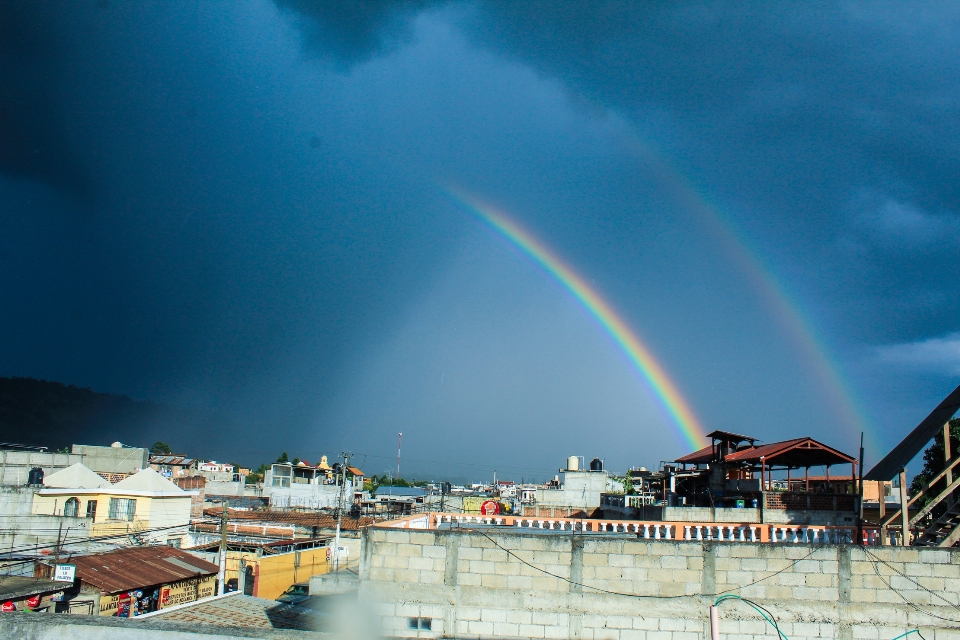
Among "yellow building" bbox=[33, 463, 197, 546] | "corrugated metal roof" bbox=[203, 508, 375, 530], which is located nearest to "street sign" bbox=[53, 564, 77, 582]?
"yellow building" bbox=[33, 463, 197, 546]

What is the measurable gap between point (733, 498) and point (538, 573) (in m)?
16.8

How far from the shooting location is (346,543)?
133 ft

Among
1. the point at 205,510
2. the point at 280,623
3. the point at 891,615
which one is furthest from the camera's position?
the point at 205,510

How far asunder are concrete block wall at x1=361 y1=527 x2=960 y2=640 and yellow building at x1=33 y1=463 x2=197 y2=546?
30.8 m

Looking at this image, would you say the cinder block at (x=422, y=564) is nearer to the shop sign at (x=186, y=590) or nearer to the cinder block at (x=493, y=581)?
the cinder block at (x=493, y=581)

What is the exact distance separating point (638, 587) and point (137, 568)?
23.8 m

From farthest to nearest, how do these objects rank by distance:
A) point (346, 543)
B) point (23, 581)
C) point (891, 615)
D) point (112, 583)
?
point (346, 543), point (112, 583), point (23, 581), point (891, 615)

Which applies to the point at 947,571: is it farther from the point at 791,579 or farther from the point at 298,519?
the point at 298,519

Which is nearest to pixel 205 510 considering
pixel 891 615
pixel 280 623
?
pixel 280 623

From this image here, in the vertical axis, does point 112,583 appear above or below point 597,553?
below

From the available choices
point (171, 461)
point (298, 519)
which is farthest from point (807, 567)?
point (171, 461)

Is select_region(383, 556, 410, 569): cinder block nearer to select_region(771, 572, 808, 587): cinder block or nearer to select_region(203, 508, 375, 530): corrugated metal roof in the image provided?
select_region(771, 572, 808, 587): cinder block

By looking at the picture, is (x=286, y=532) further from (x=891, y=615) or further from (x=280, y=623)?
(x=891, y=615)

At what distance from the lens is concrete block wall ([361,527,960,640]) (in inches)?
500
